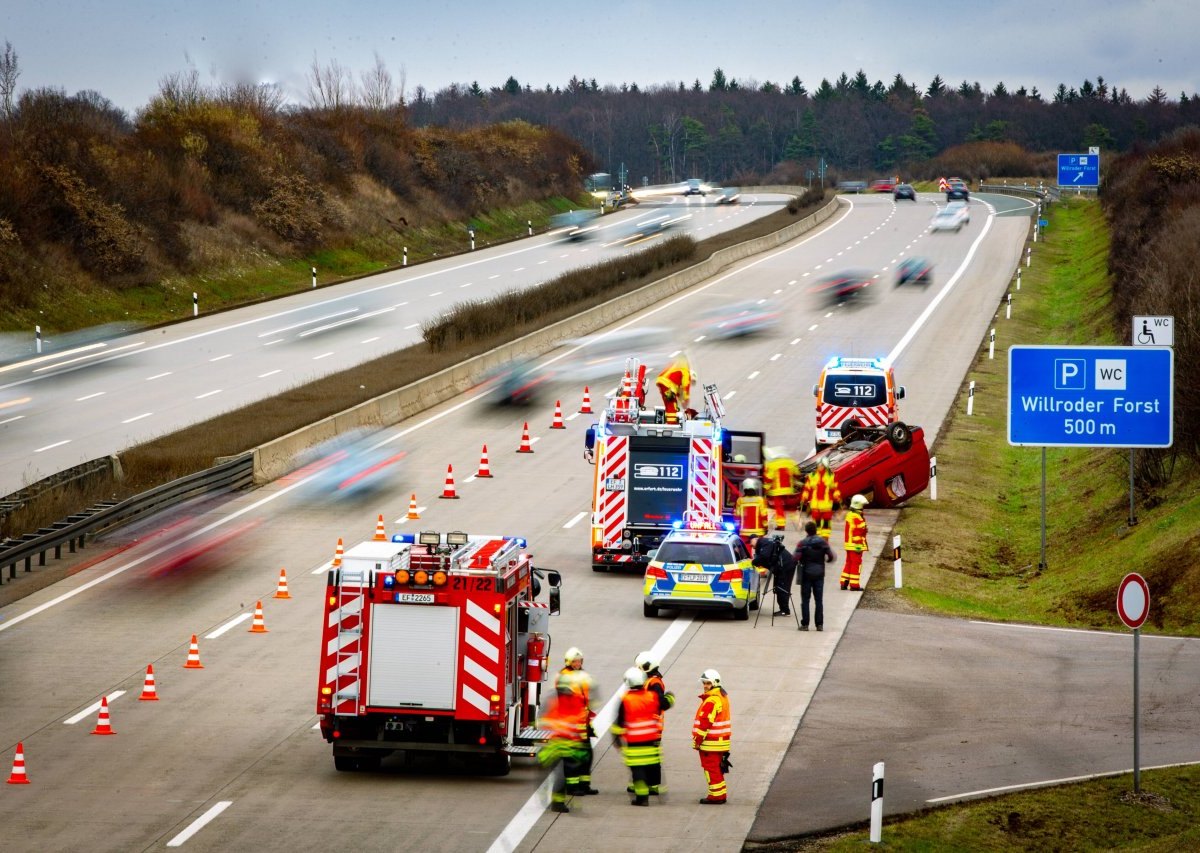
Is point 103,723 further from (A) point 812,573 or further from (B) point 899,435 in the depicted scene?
(B) point 899,435

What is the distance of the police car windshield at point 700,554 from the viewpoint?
25453mm

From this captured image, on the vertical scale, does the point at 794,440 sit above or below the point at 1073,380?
below

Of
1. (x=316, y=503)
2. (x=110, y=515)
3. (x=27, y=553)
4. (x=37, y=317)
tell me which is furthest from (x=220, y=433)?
(x=37, y=317)

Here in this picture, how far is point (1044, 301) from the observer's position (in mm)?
69938

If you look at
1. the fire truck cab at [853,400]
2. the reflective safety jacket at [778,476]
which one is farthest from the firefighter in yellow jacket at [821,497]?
the fire truck cab at [853,400]

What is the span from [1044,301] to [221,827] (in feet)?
194

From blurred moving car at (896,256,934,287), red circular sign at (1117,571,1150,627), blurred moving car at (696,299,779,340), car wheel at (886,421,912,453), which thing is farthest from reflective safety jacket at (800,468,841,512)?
blurred moving car at (896,256,934,287)

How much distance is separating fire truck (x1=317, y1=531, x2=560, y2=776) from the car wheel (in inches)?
757

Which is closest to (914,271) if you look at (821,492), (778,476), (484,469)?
(484,469)

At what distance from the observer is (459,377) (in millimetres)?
50125

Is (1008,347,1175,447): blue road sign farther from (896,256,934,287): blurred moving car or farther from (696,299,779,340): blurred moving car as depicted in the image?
(896,256,934,287): blurred moving car

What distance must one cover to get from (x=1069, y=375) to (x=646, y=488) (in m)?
7.66

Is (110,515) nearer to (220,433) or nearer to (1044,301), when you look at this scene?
(220,433)

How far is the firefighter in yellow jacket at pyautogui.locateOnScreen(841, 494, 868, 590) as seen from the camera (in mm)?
27828
